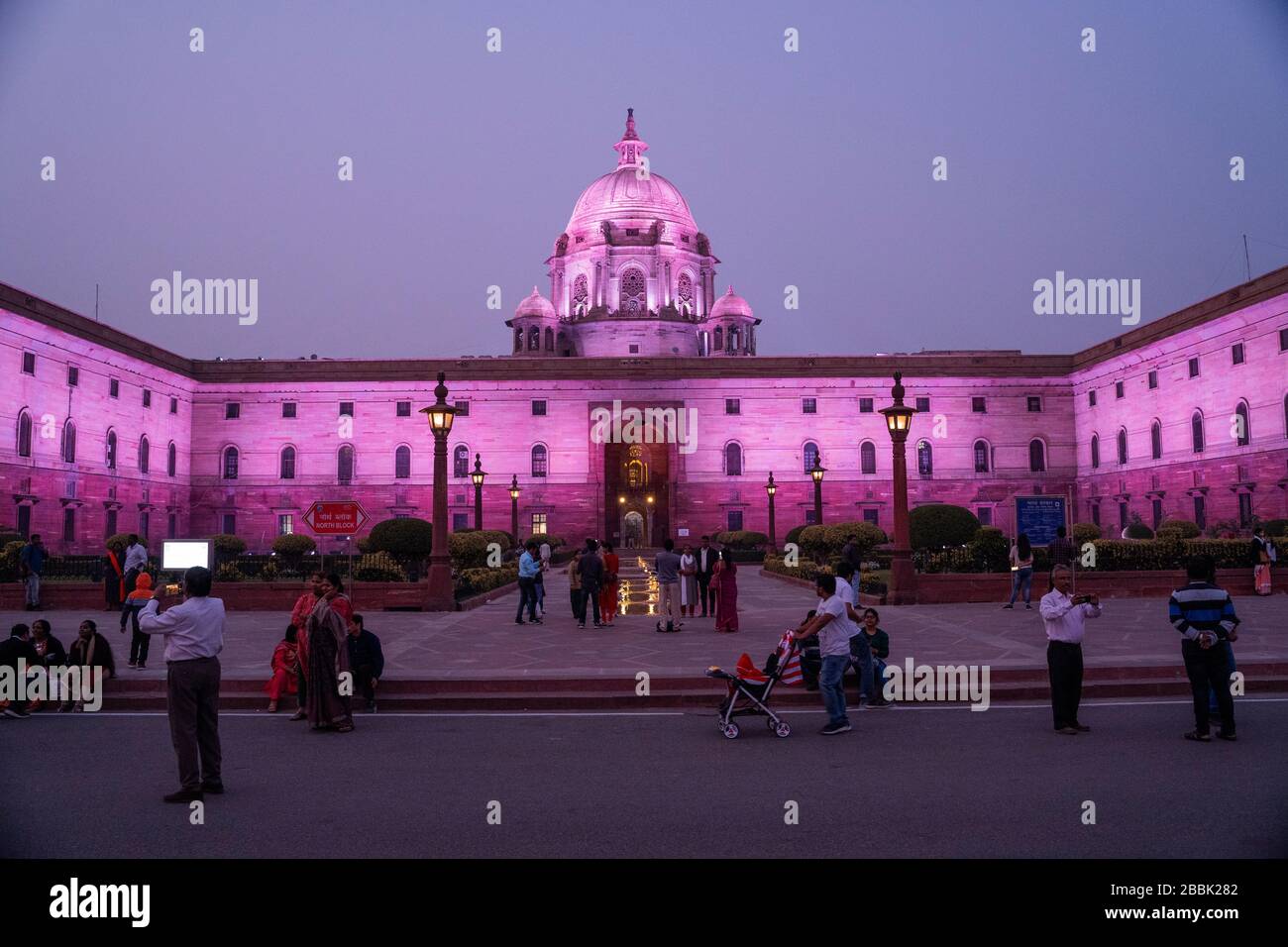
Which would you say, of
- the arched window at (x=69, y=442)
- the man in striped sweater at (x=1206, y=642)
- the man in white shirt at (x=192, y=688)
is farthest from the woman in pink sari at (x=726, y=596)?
the arched window at (x=69, y=442)

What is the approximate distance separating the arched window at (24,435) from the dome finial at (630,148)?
4975 centimetres

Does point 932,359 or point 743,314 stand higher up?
point 743,314

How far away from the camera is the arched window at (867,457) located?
184 ft

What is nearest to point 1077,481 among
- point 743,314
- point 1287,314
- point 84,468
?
point 1287,314

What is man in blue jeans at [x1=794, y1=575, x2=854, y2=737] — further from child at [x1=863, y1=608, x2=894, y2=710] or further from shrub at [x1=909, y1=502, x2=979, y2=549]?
shrub at [x1=909, y1=502, x2=979, y2=549]

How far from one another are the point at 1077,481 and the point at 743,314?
82.9ft

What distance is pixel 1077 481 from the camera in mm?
56156

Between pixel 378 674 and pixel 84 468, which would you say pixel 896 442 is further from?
pixel 84 468

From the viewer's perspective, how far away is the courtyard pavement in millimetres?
11680

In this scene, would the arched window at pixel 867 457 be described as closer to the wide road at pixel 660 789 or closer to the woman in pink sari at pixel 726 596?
Result: the woman in pink sari at pixel 726 596

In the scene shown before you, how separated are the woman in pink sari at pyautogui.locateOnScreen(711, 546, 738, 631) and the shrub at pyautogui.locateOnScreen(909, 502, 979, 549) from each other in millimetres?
12324

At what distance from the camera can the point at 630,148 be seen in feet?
258

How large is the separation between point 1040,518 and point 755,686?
10.8m

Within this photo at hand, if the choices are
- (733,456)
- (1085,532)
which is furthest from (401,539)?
(733,456)
